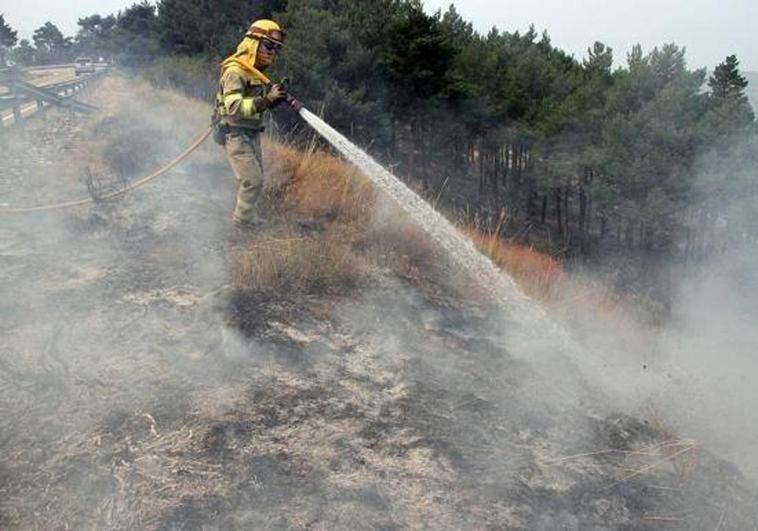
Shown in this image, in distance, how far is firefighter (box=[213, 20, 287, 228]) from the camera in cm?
499

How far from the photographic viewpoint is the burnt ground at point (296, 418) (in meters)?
2.66

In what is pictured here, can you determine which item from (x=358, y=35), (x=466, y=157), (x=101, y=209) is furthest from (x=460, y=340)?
(x=466, y=157)

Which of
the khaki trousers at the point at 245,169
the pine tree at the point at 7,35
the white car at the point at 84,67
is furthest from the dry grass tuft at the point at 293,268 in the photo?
the pine tree at the point at 7,35

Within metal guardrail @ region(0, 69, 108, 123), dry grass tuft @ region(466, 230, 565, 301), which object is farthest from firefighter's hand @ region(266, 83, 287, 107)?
metal guardrail @ region(0, 69, 108, 123)

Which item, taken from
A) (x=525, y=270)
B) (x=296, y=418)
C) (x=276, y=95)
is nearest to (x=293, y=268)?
(x=276, y=95)

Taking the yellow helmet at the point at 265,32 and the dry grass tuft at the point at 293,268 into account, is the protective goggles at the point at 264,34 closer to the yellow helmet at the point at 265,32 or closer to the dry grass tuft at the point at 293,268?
the yellow helmet at the point at 265,32

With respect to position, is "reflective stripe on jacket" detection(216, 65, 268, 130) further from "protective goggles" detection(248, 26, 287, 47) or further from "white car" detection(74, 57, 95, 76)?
"white car" detection(74, 57, 95, 76)

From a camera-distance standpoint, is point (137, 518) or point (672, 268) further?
point (672, 268)

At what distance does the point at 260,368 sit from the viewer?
12.0 ft

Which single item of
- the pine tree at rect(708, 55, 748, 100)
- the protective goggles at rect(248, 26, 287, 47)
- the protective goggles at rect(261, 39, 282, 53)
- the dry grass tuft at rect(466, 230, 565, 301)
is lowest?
the dry grass tuft at rect(466, 230, 565, 301)

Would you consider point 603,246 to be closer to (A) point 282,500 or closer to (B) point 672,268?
(B) point 672,268

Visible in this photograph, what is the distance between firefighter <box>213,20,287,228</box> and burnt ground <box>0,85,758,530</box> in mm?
660

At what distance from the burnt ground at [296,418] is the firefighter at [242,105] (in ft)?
2.16

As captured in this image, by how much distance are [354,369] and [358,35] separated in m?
16.5
